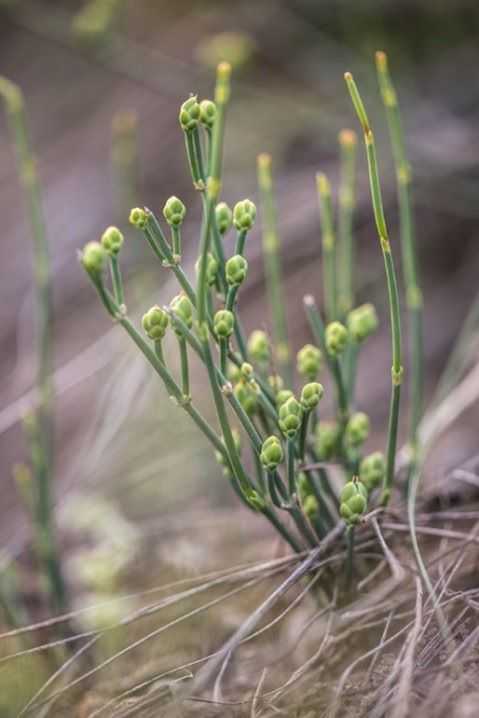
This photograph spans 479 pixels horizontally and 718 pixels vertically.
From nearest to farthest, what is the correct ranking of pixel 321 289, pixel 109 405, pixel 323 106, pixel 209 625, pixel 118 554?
pixel 209 625
pixel 118 554
pixel 109 405
pixel 321 289
pixel 323 106

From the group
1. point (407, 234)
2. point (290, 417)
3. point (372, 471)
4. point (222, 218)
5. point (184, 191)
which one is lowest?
point (372, 471)

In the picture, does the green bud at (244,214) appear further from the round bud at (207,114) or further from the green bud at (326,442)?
the green bud at (326,442)

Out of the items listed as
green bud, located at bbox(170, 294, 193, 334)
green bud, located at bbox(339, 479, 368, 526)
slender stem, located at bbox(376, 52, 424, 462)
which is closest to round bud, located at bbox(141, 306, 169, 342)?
green bud, located at bbox(170, 294, 193, 334)

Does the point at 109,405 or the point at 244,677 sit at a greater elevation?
the point at 109,405

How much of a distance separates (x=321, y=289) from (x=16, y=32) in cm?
154

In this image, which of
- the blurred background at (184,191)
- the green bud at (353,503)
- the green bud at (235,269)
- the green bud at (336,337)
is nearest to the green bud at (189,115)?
the green bud at (235,269)

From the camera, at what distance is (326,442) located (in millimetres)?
947

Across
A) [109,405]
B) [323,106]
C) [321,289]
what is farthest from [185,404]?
[323,106]

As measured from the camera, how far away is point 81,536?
1580mm

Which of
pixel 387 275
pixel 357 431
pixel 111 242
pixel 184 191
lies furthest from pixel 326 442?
pixel 184 191

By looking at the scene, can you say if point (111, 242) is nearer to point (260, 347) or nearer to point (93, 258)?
point (93, 258)

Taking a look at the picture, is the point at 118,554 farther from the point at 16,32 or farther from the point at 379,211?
the point at 16,32

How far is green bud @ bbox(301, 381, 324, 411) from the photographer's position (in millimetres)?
785

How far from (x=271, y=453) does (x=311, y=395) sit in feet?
0.24
